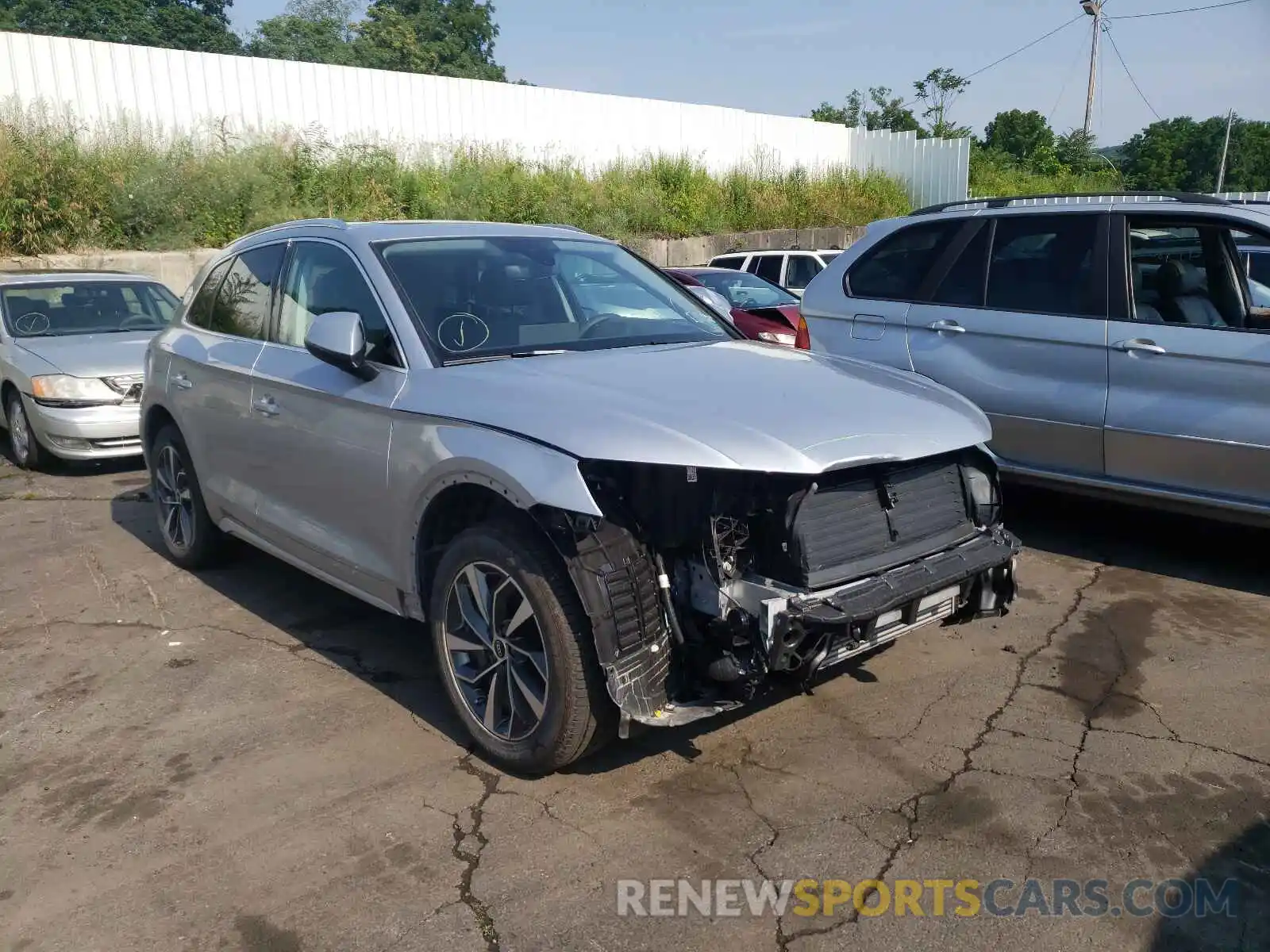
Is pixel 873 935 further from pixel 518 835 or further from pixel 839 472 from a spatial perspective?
pixel 839 472

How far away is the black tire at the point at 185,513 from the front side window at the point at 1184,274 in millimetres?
5089

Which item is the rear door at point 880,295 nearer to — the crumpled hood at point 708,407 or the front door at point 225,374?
the crumpled hood at point 708,407

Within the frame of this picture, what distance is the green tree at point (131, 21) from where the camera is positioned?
44781 mm

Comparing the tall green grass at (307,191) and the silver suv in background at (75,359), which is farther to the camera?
the tall green grass at (307,191)

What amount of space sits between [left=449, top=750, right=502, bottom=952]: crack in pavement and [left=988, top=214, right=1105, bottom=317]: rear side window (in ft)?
13.3

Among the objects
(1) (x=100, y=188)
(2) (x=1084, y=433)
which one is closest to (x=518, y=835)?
(2) (x=1084, y=433)

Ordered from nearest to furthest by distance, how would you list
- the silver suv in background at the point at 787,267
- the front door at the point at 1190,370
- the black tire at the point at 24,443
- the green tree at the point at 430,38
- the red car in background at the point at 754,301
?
the front door at the point at 1190,370
the black tire at the point at 24,443
the red car in background at the point at 754,301
the silver suv in background at the point at 787,267
the green tree at the point at 430,38

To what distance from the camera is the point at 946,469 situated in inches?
156

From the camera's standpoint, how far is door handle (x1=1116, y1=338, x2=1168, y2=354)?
555cm

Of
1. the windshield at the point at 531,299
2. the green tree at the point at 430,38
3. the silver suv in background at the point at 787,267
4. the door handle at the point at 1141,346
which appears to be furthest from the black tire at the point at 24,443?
the green tree at the point at 430,38

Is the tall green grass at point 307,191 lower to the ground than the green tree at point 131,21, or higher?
lower

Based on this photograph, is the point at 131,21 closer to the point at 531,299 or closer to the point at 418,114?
the point at 418,114

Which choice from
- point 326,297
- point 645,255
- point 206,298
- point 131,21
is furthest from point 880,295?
point 131,21

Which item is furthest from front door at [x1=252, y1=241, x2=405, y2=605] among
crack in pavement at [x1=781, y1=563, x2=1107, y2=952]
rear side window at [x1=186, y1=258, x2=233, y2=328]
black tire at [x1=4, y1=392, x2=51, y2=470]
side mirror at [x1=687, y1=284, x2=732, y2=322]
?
black tire at [x1=4, y1=392, x2=51, y2=470]
